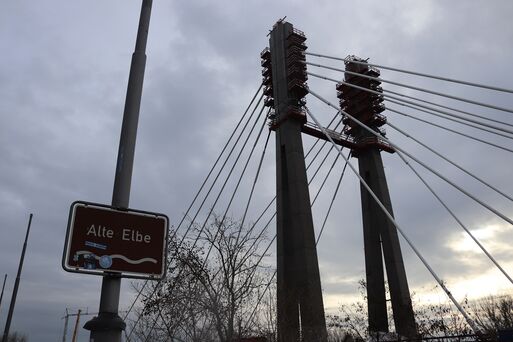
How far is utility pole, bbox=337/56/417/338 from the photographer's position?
3161 cm

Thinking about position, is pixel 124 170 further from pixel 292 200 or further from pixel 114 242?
pixel 292 200

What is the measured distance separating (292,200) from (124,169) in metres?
23.9

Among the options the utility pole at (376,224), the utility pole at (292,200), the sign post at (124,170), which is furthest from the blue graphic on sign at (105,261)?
the utility pole at (376,224)

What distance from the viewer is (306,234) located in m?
26.8

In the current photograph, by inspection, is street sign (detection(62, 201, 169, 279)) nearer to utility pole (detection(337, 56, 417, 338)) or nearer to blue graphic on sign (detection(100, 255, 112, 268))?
blue graphic on sign (detection(100, 255, 112, 268))

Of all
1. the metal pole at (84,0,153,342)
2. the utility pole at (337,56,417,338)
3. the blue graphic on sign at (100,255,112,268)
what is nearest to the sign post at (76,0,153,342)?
the metal pole at (84,0,153,342)

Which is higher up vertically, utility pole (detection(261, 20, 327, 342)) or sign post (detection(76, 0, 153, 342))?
utility pole (detection(261, 20, 327, 342))

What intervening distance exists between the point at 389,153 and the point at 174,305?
2260 cm

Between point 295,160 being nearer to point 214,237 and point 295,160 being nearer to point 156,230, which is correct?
point 214,237

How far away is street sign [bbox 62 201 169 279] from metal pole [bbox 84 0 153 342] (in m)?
0.18

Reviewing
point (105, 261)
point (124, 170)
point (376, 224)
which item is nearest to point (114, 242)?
point (105, 261)

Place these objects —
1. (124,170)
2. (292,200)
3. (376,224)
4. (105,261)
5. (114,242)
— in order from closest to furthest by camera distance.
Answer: (105,261) → (114,242) → (124,170) → (292,200) → (376,224)

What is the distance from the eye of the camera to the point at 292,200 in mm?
28328

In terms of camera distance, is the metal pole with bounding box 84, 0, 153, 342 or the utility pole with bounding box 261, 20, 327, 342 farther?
the utility pole with bounding box 261, 20, 327, 342
